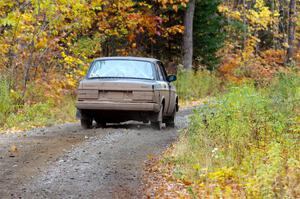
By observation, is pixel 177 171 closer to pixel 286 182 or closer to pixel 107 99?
pixel 286 182

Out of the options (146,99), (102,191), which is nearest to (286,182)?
(102,191)

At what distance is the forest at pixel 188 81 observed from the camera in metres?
7.69

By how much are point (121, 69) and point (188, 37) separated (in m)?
16.4

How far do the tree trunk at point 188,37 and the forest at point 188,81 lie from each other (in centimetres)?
5

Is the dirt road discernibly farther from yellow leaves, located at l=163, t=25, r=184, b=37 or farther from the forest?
yellow leaves, located at l=163, t=25, r=184, b=37

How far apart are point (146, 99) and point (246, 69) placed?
20249mm

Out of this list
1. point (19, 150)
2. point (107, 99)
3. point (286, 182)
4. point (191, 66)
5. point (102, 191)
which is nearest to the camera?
point (286, 182)

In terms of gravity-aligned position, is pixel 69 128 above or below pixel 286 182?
below

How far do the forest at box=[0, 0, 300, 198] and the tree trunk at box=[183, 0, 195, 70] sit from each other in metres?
0.05

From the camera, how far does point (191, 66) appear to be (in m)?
31.2

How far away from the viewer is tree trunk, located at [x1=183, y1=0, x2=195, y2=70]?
30547 millimetres

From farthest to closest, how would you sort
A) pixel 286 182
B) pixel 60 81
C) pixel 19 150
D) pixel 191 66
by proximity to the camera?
pixel 191 66 < pixel 60 81 < pixel 19 150 < pixel 286 182

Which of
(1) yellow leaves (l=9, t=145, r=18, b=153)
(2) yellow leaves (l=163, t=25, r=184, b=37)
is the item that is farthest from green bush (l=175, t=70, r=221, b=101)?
(1) yellow leaves (l=9, t=145, r=18, b=153)

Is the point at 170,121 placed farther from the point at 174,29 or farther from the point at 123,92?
the point at 174,29
